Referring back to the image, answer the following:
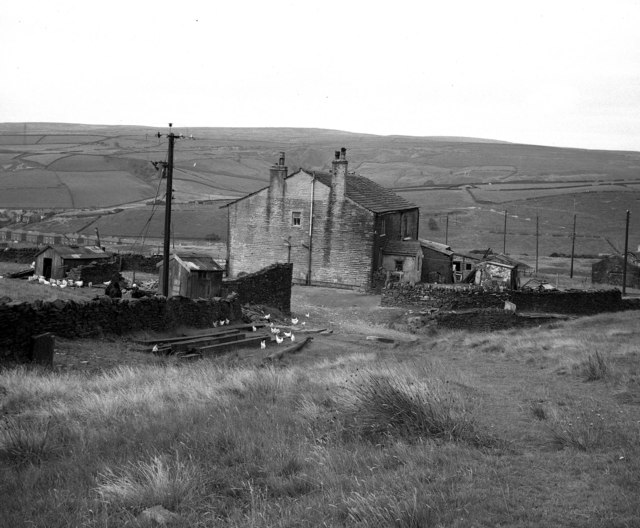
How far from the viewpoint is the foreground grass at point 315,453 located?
572 cm

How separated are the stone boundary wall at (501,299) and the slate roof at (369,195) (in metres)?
9.84

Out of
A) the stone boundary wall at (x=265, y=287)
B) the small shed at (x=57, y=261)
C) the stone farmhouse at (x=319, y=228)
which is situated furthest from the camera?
the stone farmhouse at (x=319, y=228)

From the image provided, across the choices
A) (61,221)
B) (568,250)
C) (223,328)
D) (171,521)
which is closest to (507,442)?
(171,521)

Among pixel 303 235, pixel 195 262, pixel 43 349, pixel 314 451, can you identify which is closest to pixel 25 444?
pixel 314 451

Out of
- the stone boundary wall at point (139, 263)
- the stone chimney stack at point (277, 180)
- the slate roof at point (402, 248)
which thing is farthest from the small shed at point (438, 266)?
the stone boundary wall at point (139, 263)

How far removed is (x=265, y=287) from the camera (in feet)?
106

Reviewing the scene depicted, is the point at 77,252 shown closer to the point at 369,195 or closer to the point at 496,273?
the point at 369,195

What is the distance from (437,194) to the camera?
127m

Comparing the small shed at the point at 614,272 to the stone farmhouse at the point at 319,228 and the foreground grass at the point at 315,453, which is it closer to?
the stone farmhouse at the point at 319,228

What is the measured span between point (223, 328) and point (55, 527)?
16.9 m

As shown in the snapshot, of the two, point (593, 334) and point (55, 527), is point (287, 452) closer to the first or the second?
point (55, 527)

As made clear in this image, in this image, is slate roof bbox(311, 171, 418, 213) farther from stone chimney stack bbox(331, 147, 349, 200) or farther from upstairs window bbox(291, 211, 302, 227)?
upstairs window bbox(291, 211, 302, 227)

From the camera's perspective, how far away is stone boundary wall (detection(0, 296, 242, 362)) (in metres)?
13.8

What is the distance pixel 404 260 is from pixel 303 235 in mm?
6936
